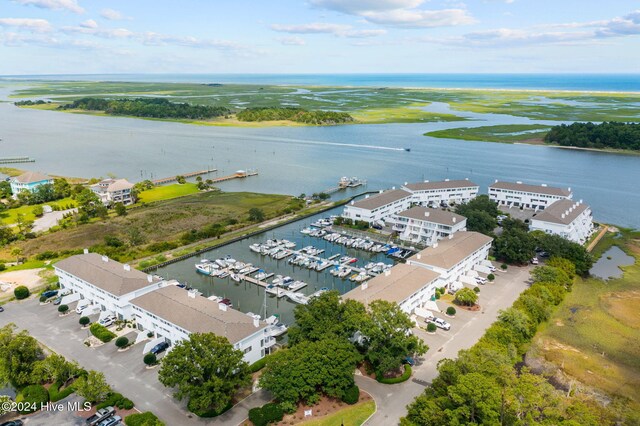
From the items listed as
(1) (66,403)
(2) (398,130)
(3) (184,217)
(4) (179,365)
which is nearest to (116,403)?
(1) (66,403)

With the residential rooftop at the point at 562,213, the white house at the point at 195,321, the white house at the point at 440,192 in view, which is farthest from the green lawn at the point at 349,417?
the white house at the point at 440,192

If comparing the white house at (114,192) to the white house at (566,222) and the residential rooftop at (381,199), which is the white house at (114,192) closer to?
the residential rooftop at (381,199)

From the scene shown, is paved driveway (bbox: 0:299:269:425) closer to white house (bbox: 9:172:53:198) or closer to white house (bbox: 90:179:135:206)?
white house (bbox: 90:179:135:206)

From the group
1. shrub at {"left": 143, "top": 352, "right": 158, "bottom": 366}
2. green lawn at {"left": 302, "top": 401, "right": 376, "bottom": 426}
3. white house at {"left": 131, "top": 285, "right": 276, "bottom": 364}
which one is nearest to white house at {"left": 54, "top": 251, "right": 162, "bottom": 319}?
white house at {"left": 131, "top": 285, "right": 276, "bottom": 364}

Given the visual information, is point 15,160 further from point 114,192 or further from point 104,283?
point 104,283

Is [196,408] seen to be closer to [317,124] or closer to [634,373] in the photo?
[634,373]

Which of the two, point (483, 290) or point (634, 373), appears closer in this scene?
point (634, 373)
